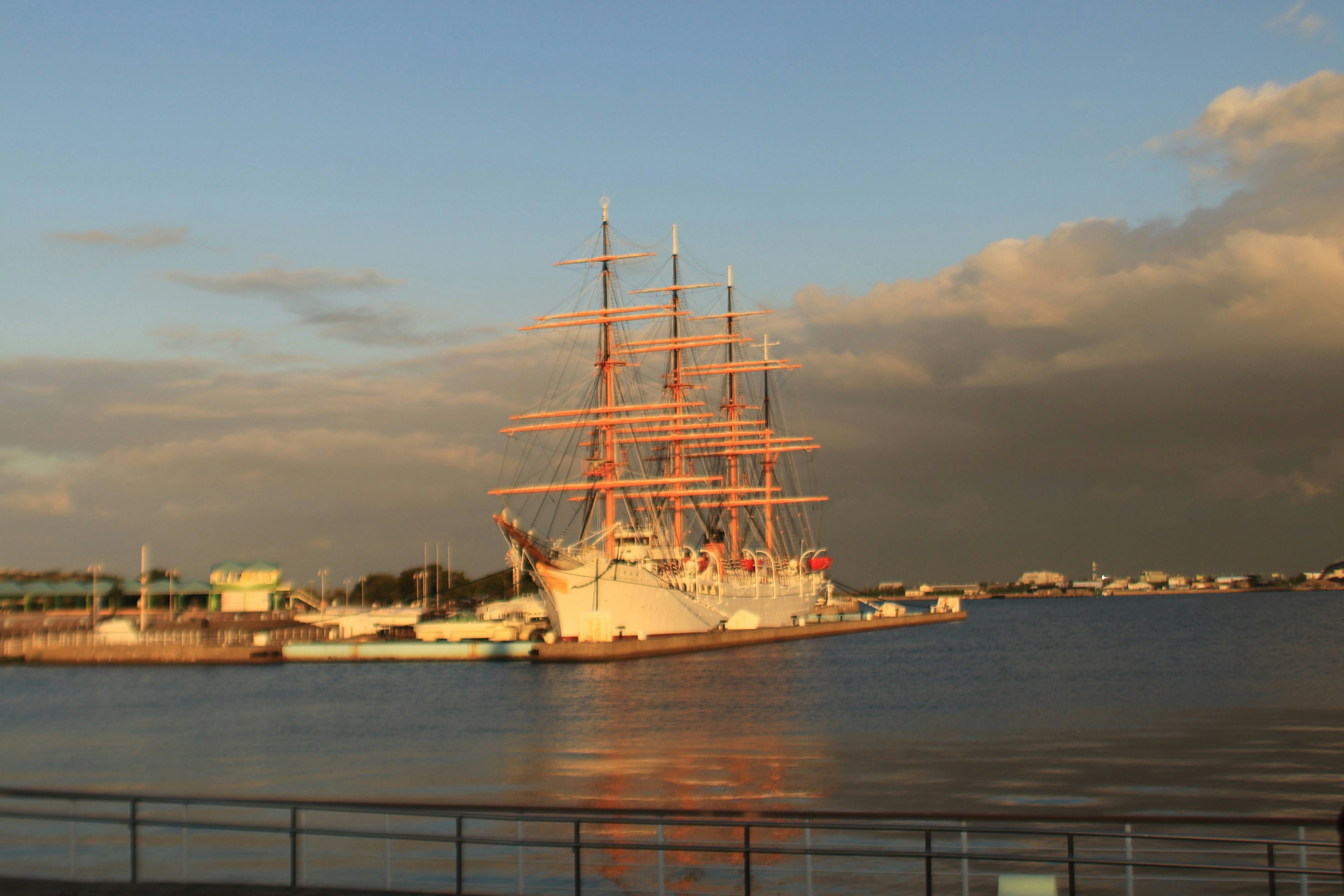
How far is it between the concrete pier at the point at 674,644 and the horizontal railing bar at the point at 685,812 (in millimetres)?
57018

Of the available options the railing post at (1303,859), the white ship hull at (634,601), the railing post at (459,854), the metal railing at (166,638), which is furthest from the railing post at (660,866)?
the metal railing at (166,638)

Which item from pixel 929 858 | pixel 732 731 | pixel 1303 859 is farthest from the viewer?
pixel 732 731

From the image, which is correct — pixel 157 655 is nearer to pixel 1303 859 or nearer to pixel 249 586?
pixel 249 586

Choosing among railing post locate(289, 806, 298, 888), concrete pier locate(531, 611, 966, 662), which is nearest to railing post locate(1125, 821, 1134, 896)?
railing post locate(289, 806, 298, 888)

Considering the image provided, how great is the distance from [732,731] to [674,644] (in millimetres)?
39022

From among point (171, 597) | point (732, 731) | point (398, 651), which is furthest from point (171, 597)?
point (732, 731)

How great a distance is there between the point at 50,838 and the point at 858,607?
155 metres

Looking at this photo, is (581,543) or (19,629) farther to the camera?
(19,629)

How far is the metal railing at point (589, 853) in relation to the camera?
410 inches

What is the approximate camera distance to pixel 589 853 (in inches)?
672

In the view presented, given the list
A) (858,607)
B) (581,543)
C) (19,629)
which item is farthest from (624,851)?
(858,607)

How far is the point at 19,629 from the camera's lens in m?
101

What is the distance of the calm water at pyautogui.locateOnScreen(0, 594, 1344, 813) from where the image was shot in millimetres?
23203

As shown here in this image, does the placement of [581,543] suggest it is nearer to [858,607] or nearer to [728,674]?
[728,674]
